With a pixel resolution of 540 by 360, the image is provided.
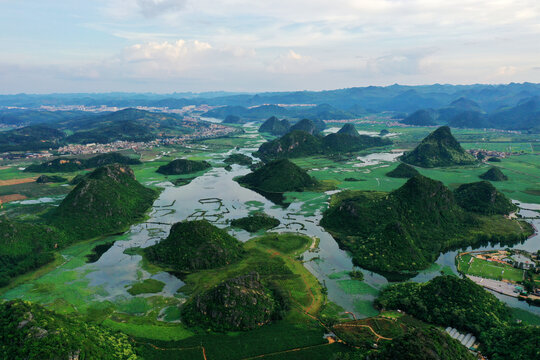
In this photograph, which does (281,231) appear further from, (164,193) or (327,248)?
(164,193)

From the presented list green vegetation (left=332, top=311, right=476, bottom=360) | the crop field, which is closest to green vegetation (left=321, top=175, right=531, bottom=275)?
the crop field

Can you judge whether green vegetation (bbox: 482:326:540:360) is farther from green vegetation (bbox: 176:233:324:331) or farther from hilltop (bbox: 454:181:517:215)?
hilltop (bbox: 454:181:517:215)

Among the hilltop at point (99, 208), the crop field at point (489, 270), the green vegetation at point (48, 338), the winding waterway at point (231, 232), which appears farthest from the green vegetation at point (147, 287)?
the crop field at point (489, 270)

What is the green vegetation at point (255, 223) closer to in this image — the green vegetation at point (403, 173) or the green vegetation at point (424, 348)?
the green vegetation at point (424, 348)

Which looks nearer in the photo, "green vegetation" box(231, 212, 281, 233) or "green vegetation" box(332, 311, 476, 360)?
"green vegetation" box(332, 311, 476, 360)

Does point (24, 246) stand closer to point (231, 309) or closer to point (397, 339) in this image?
point (231, 309)

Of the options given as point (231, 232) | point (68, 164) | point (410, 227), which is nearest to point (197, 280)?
point (231, 232)

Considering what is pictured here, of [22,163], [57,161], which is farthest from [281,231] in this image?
[22,163]
